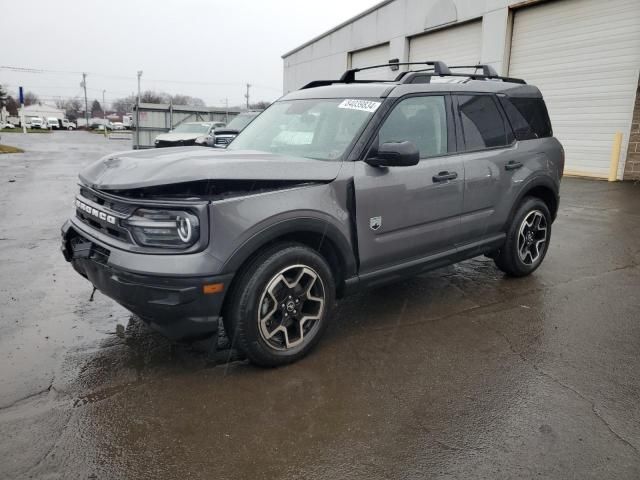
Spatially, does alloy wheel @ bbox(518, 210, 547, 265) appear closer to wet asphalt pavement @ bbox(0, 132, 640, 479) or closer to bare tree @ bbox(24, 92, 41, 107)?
wet asphalt pavement @ bbox(0, 132, 640, 479)

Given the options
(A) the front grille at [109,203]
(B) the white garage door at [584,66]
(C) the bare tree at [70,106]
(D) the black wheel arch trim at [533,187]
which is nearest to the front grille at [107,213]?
(A) the front grille at [109,203]

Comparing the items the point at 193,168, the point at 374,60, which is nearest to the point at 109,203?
the point at 193,168

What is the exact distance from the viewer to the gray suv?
9.39 ft

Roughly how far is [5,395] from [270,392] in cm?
154

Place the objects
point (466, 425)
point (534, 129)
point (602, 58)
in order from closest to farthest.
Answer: point (466, 425), point (534, 129), point (602, 58)

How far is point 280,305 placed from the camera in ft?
10.6

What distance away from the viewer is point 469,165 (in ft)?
14.0

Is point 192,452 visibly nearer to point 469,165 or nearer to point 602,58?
point 469,165

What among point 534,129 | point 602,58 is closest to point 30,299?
point 534,129

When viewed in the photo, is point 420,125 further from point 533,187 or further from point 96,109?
point 96,109

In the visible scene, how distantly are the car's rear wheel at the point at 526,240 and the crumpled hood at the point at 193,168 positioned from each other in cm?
234

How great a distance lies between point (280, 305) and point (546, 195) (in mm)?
3455

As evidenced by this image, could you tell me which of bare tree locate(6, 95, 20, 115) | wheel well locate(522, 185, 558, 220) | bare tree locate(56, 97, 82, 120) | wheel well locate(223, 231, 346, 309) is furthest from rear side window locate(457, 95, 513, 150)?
bare tree locate(56, 97, 82, 120)

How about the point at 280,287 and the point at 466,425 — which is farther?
the point at 280,287
